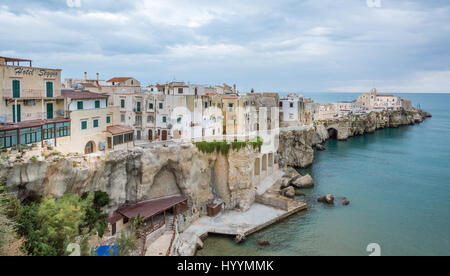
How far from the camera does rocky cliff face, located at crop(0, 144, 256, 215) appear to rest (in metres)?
22.2

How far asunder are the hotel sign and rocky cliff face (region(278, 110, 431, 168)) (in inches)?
1414

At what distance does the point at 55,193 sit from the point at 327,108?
314ft

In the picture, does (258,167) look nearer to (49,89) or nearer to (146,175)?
(146,175)

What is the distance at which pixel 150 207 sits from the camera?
28.6 metres

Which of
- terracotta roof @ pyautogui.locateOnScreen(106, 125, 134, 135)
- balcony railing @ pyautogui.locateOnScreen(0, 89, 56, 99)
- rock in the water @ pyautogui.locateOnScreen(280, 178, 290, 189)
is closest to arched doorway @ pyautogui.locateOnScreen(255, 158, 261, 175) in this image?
rock in the water @ pyautogui.locateOnScreen(280, 178, 290, 189)

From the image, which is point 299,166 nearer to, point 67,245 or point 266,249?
point 266,249

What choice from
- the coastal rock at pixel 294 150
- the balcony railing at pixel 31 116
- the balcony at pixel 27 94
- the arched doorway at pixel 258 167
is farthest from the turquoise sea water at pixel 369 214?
the balcony at pixel 27 94

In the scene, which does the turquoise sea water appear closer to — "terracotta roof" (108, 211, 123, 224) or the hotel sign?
"terracotta roof" (108, 211, 123, 224)

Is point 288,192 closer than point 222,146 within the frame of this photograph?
No

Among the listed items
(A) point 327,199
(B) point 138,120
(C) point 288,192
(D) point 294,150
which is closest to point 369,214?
(A) point 327,199

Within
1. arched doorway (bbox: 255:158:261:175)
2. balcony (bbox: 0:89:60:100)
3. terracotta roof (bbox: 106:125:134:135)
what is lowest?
arched doorway (bbox: 255:158:261:175)

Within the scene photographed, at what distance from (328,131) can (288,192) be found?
54.9 metres

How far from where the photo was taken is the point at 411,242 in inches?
1072
